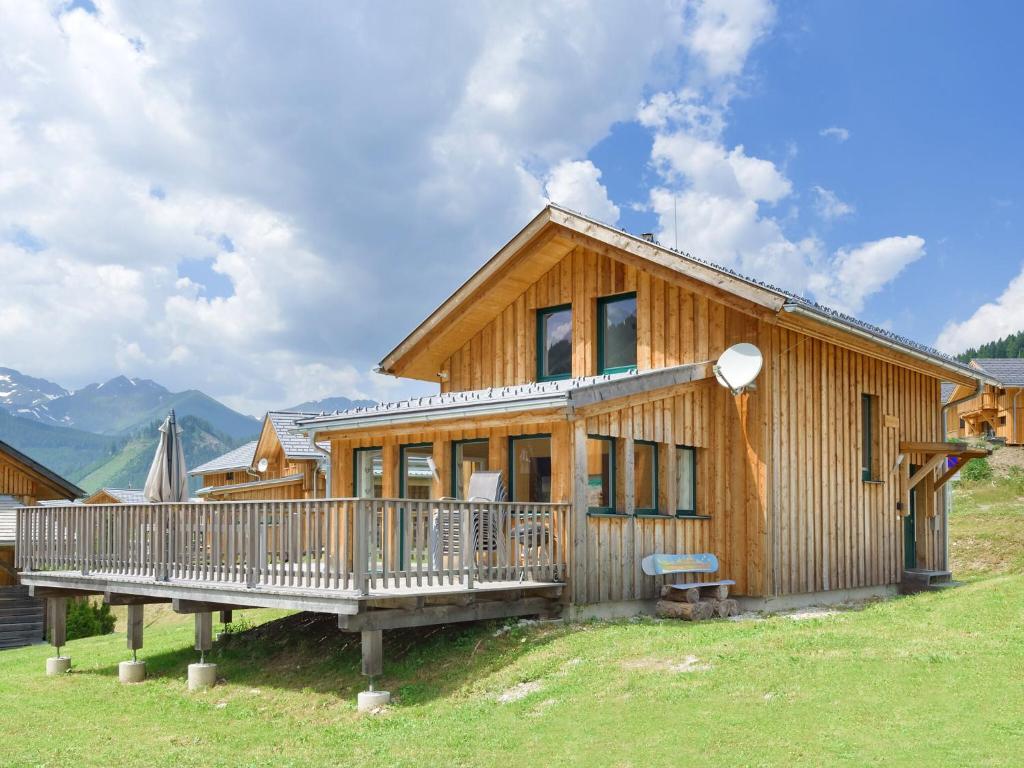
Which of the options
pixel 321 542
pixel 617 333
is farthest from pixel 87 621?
pixel 321 542

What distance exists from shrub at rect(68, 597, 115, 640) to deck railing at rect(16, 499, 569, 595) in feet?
34.5

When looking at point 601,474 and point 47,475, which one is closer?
point 601,474

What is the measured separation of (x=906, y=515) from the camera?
771 inches

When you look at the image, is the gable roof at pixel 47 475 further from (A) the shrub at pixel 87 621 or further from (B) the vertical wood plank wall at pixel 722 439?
(B) the vertical wood plank wall at pixel 722 439

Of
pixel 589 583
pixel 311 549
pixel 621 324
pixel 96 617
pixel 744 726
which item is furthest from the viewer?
pixel 96 617

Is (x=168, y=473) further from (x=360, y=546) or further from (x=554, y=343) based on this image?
(x=554, y=343)

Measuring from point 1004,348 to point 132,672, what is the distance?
80.9 metres

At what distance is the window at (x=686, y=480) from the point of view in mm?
15414

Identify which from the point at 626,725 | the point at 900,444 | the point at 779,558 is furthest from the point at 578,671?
the point at 900,444

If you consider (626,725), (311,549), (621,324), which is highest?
(621,324)

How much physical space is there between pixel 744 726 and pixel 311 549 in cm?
528

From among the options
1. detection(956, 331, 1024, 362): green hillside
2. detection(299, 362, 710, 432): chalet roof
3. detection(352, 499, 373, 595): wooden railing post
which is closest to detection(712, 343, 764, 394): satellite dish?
detection(299, 362, 710, 432): chalet roof

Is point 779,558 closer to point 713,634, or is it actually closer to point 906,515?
point 713,634

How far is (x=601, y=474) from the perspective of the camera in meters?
14.0
